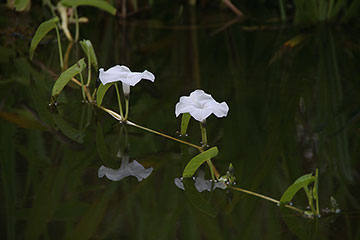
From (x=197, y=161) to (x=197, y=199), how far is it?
0.14ft

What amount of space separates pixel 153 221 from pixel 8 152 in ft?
0.88

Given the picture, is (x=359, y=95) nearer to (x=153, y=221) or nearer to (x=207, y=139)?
(x=207, y=139)

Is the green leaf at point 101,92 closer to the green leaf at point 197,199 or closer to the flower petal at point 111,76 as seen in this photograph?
the flower petal at point 111,76

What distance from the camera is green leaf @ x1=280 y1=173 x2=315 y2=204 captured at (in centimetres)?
56

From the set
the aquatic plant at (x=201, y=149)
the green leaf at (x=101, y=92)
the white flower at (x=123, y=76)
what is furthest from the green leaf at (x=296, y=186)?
the green leaf at (x=101, y=92)

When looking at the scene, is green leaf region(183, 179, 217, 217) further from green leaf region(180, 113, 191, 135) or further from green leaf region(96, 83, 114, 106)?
green leaf region(96, 83, 114, 106)

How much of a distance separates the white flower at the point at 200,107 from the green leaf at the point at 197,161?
52mm

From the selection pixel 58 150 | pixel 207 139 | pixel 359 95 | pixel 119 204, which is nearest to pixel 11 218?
pixel 119 204

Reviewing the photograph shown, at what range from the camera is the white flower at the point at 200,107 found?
67 centimetres

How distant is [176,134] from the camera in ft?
2.73

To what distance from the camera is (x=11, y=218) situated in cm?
57

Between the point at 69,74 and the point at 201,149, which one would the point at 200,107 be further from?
the point at 69,74

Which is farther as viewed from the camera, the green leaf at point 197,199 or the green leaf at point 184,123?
the green leaf at point 184,123

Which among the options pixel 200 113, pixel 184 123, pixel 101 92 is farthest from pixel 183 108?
pixel 101 92
